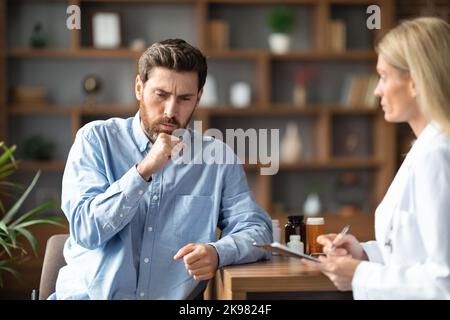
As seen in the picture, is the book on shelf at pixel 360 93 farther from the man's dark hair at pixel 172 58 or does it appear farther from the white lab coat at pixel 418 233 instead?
the white lab coat at pixel 418 233

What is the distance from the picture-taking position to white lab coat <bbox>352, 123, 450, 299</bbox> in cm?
160

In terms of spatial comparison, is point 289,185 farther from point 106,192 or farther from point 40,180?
point 106,192

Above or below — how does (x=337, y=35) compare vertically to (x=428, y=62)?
above

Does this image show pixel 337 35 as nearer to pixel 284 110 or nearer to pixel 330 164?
pixel 284 110

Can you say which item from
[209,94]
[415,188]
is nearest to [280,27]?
[209,94]

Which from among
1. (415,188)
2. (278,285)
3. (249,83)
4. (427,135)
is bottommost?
(278,285)

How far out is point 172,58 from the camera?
221cm

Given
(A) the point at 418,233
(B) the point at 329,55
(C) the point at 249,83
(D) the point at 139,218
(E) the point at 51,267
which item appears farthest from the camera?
(C) the point at 249,83

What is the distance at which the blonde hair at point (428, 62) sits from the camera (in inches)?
66.2

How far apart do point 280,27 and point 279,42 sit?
108 mm

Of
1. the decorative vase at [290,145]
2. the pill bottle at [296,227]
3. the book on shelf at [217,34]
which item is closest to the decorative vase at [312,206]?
the decorative vase at [290,145]

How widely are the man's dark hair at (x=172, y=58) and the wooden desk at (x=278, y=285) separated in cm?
62
